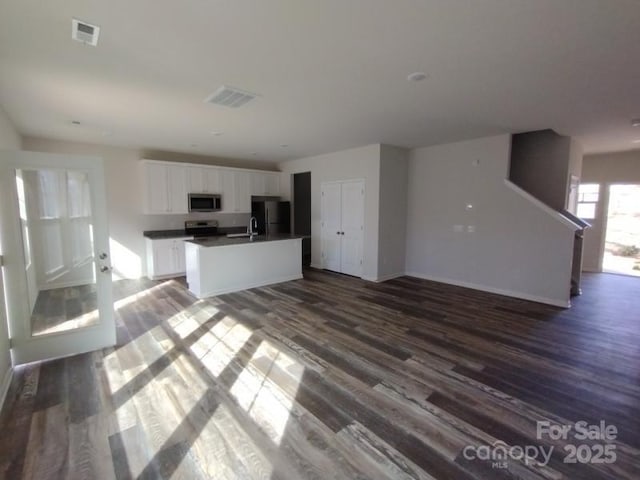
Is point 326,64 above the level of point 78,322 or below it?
above

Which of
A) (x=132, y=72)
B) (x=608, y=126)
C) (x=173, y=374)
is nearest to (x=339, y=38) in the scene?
(x=132, y=72)

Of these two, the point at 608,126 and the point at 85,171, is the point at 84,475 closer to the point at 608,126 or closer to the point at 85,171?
the point at 85,171

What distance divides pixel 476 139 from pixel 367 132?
2.02 meters

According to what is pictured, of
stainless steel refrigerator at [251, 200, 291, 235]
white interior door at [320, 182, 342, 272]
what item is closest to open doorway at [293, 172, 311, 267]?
stainless steel refrigerator at [251, 200, 291, 235]

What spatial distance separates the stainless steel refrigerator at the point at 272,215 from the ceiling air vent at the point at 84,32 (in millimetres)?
5428

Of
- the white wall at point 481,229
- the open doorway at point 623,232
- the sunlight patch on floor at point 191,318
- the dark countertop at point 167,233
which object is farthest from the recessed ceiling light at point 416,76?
the open doorway at point 623,232

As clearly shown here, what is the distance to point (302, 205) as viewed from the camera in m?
7.93

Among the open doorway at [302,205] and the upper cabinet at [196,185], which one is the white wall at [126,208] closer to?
the upper cabinet at [196,185]

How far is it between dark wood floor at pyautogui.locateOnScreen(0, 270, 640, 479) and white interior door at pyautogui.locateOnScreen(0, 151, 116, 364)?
0.26m

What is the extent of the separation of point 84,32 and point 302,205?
6.03 meters

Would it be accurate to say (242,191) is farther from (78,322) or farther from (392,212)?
(78,322)

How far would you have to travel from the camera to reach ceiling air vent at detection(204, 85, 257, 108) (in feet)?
10.0

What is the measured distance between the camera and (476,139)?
5.21 m

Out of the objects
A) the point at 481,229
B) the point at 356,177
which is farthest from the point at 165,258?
the point at 481,229
